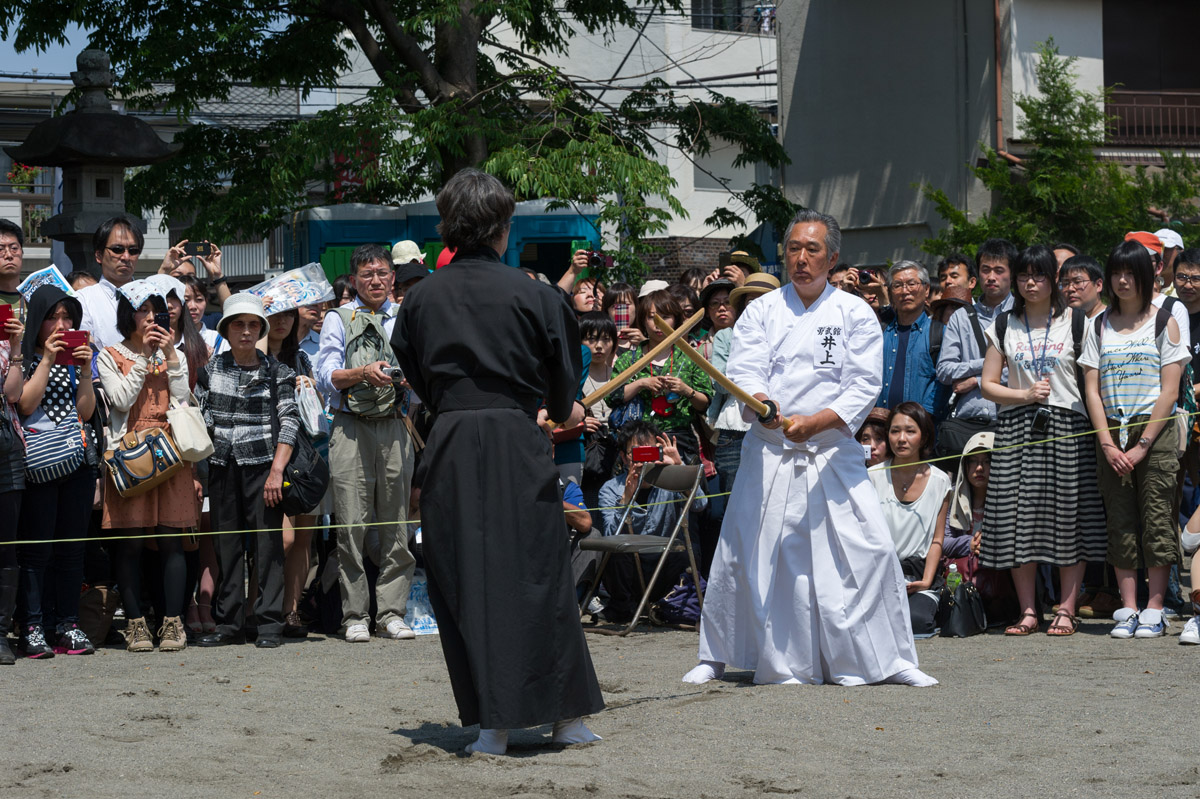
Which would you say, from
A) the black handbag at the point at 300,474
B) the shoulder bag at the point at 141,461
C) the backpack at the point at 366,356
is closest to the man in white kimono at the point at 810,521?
the backpack at the point at 366,356

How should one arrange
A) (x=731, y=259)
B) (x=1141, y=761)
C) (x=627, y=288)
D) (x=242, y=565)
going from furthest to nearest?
(x=627, y=288), (x=731, y=259), (x=242, y=565), (x=1141, y=761)

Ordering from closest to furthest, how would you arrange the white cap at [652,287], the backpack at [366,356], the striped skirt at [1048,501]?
the striped skirt at [1048,501], the backpack at [366,356], the white cap at [652,287]

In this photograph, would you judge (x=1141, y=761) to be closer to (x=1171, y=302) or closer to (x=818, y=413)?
(x=818, y=413)

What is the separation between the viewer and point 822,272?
6.21 m

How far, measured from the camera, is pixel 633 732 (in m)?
5.05

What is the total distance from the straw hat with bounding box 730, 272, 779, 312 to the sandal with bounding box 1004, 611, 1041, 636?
2.20m

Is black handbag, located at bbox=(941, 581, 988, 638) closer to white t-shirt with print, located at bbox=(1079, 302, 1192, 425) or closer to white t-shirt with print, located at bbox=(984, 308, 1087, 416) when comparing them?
white t-shirt with print, located at bbox=(984, 308, 1087, 416)

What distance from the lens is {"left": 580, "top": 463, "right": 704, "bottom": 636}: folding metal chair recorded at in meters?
7.75

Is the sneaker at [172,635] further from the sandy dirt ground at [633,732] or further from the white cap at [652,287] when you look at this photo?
the white cap at [652,287]

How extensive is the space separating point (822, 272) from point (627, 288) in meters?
4.09

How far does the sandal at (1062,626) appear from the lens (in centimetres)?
741

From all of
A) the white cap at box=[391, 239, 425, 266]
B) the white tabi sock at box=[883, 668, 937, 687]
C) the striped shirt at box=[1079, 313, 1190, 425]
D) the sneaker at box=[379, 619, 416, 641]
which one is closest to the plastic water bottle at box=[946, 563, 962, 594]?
the striped shirt at box=[1079, 313, 1190, 425]

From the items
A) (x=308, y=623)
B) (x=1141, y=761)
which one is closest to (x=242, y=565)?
(x=308, y=623)

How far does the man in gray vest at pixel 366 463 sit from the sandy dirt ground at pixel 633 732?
88 cm
